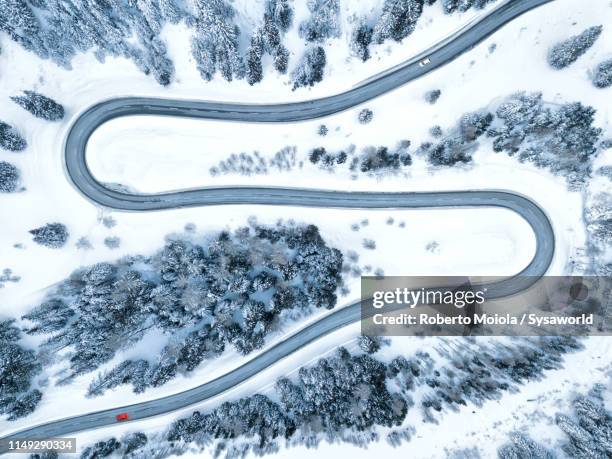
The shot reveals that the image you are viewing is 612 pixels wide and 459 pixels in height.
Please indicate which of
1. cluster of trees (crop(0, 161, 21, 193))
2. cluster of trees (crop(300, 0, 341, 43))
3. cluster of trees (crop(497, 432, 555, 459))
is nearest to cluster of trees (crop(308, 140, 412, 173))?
cluster of trees (crop(300, 0, 341, 43))

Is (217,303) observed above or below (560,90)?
below

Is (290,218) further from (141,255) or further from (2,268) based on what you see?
(2,268)

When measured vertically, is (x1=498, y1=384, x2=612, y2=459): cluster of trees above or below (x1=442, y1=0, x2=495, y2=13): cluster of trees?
below

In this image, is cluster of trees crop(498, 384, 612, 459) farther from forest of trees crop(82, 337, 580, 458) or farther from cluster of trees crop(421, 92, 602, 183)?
cluster of trees crop(421, 92, 602, 183)

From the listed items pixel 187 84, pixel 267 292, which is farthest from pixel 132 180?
pixel 267 292

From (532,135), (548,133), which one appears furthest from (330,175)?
(548,133)
